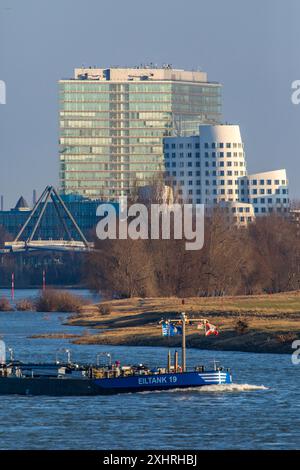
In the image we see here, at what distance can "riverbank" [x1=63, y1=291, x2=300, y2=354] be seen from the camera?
357ft

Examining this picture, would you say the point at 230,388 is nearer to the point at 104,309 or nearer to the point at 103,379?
the point at 103,379

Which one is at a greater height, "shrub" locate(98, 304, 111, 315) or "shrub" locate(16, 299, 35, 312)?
"shrub" locate(16, 299, 35, 312)

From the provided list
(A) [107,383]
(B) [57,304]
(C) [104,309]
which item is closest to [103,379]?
(A) [107,383]

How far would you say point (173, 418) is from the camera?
7106 centimetres

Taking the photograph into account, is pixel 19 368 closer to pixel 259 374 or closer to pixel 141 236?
pixel 259 374

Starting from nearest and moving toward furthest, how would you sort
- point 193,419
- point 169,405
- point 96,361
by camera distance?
1. point 193,419
2. point 169,405
3. point 96,361

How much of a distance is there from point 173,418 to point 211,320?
5227cm

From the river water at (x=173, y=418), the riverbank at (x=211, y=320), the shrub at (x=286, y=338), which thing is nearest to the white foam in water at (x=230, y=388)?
the river water at (x=173, y=418)

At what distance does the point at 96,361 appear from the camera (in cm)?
9925

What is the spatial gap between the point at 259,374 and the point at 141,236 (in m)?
92.6

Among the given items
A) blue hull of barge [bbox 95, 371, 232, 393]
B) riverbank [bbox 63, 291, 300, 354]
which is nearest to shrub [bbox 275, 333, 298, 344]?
riverbank [bbox 63, 291, 300, 354]

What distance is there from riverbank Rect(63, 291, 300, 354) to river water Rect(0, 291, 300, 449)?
14848 mm

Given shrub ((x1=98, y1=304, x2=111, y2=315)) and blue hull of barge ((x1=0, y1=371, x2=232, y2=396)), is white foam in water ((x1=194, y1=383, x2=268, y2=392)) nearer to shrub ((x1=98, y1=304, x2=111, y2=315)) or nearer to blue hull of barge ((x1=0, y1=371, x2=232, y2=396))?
blue hull of barge ((x1=0, y1=371, x2=232, y2=396))
